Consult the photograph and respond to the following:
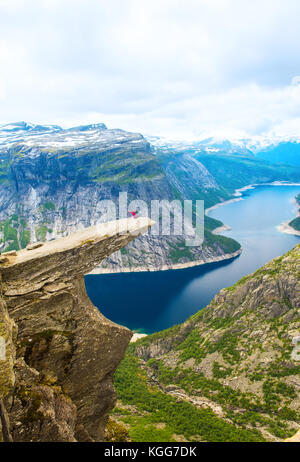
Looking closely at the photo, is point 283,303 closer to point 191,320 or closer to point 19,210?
point 191,320

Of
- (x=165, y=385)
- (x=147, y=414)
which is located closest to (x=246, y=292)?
(x=165, y=385)

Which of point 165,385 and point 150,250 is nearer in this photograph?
point 165,385

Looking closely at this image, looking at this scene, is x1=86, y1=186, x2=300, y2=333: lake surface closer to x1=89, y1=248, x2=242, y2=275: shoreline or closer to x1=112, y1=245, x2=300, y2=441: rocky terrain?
x1=89, y1=248, x2=242, y2=275: shoreline

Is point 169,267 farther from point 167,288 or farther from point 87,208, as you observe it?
point 87,208

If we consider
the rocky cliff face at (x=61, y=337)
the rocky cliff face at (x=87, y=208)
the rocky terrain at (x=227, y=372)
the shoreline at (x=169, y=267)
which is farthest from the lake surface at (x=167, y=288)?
the rocky cliff face at (x=61, y=337)
